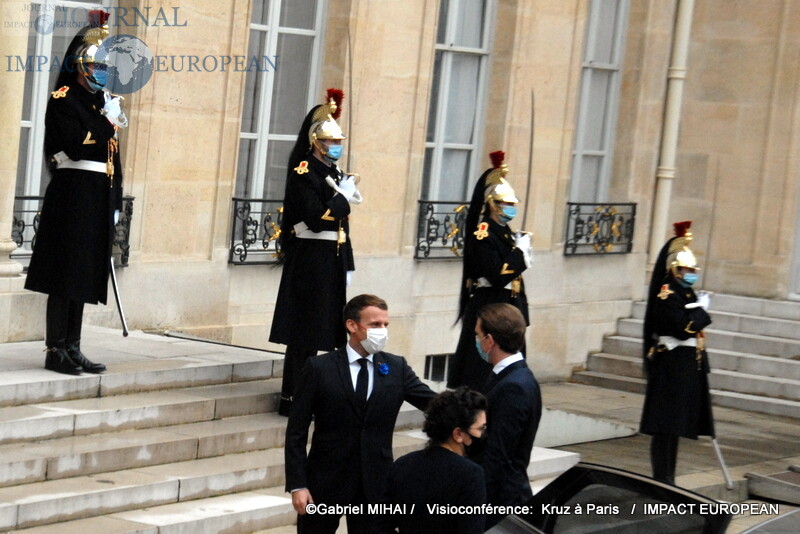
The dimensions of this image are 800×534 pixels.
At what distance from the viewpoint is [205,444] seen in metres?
7.86

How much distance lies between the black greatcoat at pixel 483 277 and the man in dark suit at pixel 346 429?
135 inches

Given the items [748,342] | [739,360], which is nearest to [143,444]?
[739,360]

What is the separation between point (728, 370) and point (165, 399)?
25.6 feet

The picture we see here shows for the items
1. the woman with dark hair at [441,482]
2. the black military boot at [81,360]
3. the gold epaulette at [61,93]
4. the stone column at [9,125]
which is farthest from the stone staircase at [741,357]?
the woman with dark hair at [441,482]

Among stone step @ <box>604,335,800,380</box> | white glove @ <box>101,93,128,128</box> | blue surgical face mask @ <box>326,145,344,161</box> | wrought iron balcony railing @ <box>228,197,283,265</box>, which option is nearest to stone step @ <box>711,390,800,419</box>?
stone step @ <box>604,335,800,380</box>

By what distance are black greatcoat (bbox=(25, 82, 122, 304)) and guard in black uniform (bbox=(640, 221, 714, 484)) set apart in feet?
11.7

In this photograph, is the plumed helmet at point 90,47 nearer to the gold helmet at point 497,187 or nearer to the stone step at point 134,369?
the stone step at point 134,369

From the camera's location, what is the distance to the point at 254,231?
1123 cm

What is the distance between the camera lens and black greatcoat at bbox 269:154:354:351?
8.14 m

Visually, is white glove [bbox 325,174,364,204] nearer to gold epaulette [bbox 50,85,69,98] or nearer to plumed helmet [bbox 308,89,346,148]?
plumed helmet [bbox 308,89,346,148]

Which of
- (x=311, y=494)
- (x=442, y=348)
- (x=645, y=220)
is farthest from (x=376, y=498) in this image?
(x=645, y=220)

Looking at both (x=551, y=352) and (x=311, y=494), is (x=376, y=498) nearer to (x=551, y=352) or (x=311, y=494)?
(x=311, y=494)

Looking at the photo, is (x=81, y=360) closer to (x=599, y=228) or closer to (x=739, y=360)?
(x=599, y=228)

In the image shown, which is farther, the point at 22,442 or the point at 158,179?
the point at 158,179
